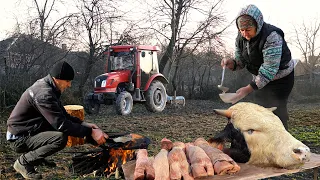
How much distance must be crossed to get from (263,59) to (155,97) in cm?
1075

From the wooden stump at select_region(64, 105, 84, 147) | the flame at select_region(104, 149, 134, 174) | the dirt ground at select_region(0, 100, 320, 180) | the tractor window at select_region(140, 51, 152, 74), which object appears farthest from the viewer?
the tractor window at select_region(140, 51, 152, 74)

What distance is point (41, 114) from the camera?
14.0 ft

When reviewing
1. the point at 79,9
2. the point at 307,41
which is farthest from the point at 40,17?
the point at 307,41

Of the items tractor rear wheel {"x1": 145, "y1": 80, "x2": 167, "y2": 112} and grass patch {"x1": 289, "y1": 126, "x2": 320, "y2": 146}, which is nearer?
grass patch {"x1": 289, "y1": 126, "x2": 320, "y2": 146}

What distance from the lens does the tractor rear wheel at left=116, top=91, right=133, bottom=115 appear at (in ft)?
39.5

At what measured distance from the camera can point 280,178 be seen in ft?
15.3

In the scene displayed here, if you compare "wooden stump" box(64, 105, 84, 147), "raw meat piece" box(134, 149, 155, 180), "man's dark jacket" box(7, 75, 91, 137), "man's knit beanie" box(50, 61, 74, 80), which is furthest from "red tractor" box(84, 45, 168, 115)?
"raw meat piece" box(134, 149, 155, 180)

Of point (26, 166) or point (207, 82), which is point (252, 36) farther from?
point (207, 82)

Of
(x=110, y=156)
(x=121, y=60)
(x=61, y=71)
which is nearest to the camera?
(x=61, y=71)

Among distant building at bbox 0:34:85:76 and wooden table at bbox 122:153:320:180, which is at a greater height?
distant building at bbox 0:34:85:76

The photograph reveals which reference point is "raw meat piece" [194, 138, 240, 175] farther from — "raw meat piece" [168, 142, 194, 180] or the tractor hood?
the tractor hood

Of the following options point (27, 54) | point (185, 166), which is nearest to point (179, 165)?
point (185, 166)

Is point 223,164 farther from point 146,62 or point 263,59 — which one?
point 146,62

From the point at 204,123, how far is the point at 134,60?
13.7ft
